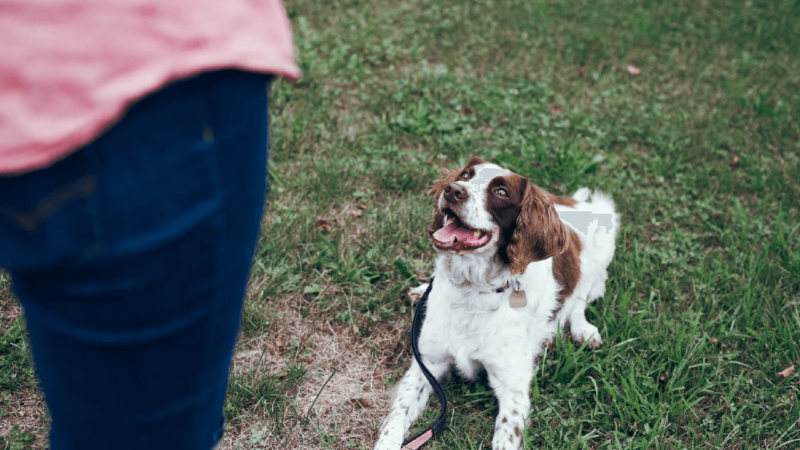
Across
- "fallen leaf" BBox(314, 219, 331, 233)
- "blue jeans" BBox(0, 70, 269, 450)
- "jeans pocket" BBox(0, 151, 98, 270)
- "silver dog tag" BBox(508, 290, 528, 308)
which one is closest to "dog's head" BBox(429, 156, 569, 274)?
"silver dog tag" BBox(508, 290, 528, 308)

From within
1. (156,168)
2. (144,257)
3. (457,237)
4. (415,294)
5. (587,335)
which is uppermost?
(156,168)

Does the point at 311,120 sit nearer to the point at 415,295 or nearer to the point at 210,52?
the point at 415,295

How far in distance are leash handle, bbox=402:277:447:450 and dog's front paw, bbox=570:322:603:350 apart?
88 cm

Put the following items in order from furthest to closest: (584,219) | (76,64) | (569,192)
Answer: (569,192)
(584,219)
(76,64)

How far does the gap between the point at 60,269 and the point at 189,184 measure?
245 millimetres

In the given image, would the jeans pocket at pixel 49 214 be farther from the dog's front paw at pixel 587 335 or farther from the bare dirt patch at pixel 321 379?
the dog's front paw at pixel 587 335

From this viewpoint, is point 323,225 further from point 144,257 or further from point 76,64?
point 76,64

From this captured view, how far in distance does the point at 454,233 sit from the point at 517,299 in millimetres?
495

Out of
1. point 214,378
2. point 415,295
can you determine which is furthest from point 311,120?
point 214,378

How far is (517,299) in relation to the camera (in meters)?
2.69

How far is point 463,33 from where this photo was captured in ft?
18.9

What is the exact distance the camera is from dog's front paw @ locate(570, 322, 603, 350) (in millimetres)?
2879

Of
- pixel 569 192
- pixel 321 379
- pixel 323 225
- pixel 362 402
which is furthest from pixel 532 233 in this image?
pixel 569 192

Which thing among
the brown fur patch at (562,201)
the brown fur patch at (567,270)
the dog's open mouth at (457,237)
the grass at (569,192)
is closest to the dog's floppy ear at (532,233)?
the dog's open mouth at (457,237)
